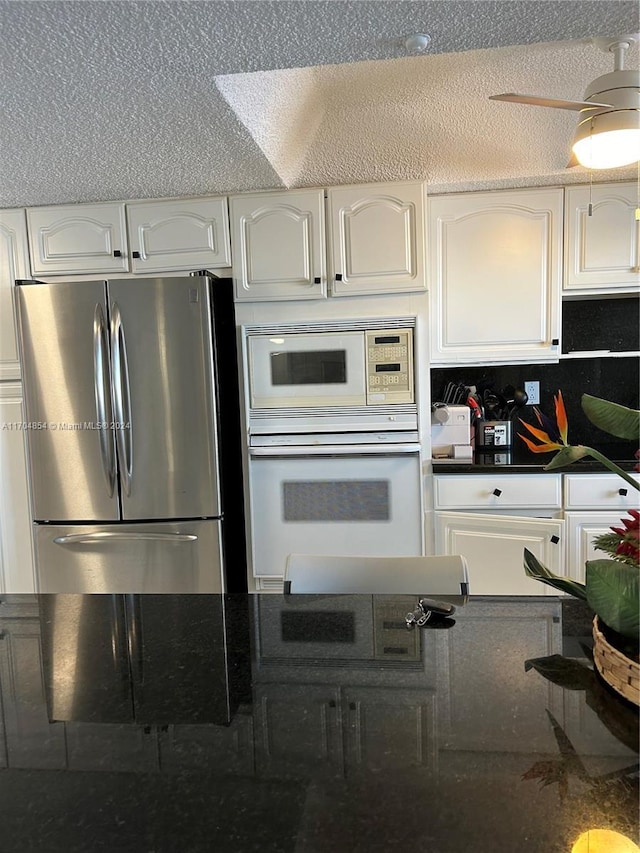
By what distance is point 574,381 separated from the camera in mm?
3049

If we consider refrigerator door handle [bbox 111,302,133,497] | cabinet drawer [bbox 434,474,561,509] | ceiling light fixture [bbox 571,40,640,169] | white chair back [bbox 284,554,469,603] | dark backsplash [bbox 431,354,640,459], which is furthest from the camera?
dark backsplash [bbox 431,354,640,459]

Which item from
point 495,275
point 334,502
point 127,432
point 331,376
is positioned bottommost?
point 334,502

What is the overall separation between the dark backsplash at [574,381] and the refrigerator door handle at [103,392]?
162 centimetres

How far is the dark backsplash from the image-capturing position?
302 centimetres

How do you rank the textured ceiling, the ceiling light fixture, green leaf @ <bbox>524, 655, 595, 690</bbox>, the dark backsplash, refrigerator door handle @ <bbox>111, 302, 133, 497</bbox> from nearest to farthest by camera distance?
green leaf @ <bbox>524, 655, 595, 690</bbox> → the textured ceiling → the ceiling light fixture → refrigerator door handle @ <bbox>111, 302, 133, 497</bbox> → the dark backsplash

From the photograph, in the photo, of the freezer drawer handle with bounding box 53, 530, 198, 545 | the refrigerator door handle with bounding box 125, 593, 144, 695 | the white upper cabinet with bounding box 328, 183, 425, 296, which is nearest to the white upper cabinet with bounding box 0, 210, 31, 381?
the freezer drawer handle with bounding box 53, 530, 198, 545

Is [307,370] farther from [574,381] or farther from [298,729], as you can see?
[298,729]

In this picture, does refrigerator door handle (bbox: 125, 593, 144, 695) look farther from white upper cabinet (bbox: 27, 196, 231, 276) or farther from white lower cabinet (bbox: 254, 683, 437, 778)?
white upper cabinet (bbox: 27, 196, 231, 276)

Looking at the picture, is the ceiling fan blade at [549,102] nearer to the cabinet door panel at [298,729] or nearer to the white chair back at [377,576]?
the white chair back at [377,576]

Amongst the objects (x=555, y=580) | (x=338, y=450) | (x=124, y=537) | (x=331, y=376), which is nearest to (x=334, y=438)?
(x=338, y=450)

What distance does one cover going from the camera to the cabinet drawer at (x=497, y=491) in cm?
256

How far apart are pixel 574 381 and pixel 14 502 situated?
281 cm

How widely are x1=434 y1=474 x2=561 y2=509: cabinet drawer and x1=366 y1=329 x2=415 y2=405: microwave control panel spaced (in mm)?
420

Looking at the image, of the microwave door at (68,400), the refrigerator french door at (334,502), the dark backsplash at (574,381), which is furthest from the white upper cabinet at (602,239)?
the microwave door at (68,400)
